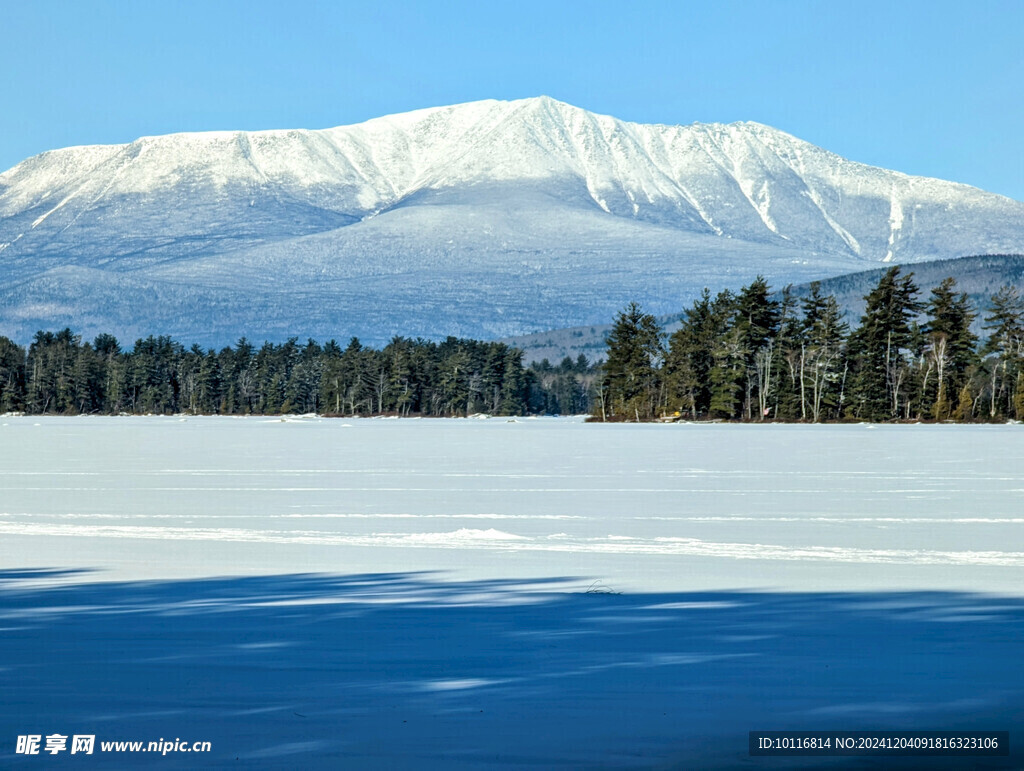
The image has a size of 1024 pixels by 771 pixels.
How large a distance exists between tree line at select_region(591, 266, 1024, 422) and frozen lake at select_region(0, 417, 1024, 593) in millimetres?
74310

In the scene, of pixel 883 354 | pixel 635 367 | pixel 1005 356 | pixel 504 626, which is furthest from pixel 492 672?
pixel 635 367

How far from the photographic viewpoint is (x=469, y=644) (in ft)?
39.8

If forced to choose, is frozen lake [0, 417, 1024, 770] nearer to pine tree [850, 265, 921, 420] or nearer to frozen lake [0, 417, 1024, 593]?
frozen lake [0, 417, 1024, 593]

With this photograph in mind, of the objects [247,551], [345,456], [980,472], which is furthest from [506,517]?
[345,456]

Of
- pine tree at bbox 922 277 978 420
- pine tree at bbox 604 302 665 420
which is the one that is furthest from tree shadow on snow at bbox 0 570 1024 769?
pine tree at bbox 604 302 665 420

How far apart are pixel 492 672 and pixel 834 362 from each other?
388 feet

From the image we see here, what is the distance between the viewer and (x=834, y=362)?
410 ft

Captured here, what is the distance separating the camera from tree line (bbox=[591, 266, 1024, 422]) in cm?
11881

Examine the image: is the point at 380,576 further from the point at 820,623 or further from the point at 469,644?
the point at 820,623

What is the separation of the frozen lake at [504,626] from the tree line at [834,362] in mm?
93963

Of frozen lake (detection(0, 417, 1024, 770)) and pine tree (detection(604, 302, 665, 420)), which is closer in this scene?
frozen lake (detection(0, 417, 1024, 770))

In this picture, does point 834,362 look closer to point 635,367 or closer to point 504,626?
point 635,367

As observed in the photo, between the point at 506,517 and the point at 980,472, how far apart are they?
800 inches

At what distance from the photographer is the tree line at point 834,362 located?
119 metres
